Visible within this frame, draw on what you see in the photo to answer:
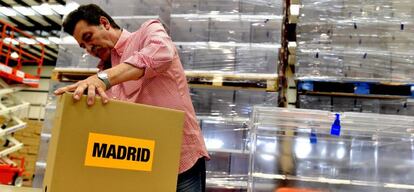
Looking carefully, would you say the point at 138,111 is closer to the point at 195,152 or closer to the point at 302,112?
the point at 195,152

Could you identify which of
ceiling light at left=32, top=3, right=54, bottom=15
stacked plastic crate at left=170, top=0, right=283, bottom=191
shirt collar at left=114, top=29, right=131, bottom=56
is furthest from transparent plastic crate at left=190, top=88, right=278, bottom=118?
ceiling light at left=32, top=3, right=54, bottom=15

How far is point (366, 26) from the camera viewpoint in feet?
13.8

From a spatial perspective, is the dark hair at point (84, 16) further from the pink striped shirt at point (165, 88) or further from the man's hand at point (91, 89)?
the man's hand at point (91, 89)

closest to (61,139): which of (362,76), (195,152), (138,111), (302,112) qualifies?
(138,111)

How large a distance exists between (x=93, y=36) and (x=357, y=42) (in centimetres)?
307

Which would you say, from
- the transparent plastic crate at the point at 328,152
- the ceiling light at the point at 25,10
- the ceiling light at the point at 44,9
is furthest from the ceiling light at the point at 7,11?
the transparent plastic crate at the point at 328,152

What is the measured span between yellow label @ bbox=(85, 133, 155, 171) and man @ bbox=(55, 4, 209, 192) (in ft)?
0.44

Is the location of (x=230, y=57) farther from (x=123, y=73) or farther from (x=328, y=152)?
(x=123, y=73)

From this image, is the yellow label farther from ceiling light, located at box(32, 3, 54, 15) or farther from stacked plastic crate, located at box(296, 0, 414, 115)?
ceiling light, located at box(32, 3, 54, 15)

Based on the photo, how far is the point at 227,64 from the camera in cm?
421

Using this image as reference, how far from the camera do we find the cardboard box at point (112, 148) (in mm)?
1356

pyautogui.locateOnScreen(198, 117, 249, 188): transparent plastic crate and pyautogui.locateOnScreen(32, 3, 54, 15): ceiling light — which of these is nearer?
pyautogui.locateOnScreen(198, 117, 249, 188): transparent plastic crate

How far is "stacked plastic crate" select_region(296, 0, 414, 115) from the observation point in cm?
409

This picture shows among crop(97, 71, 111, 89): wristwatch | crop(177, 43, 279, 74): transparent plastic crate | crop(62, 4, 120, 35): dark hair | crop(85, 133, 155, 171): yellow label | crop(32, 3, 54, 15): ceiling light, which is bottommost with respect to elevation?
crop(85, 133, 155, 171): yellow label
